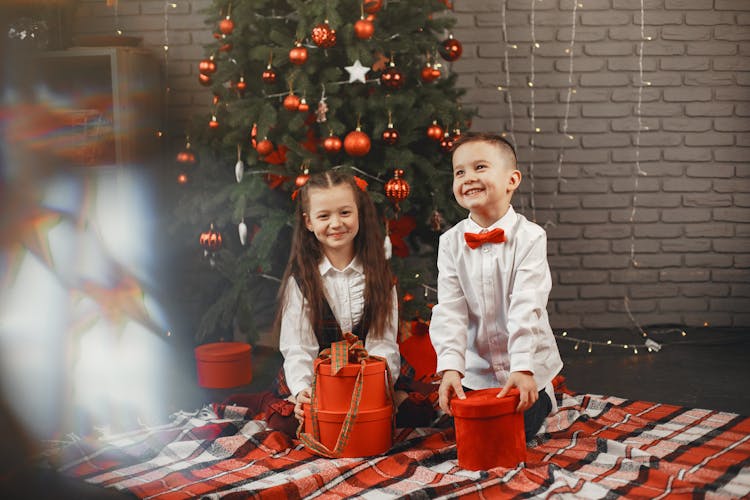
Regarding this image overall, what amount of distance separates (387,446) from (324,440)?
185mm

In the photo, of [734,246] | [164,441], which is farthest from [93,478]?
[734,246]

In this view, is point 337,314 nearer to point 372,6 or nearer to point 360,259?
point 360,259

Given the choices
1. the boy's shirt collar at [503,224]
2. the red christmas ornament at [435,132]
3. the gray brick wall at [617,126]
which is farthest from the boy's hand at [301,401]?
the gray brick wall at [617,126]

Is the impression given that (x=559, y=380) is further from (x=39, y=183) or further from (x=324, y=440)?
(x=39, y=183)

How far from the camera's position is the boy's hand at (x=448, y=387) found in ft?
6.99

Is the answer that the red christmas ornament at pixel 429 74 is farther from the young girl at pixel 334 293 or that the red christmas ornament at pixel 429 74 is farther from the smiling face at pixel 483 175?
the smiling face at pixel 483 175

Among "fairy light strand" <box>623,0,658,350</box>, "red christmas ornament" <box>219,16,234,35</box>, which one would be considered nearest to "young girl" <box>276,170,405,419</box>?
"red christmas ornament" <box>219,16,234,35</box>

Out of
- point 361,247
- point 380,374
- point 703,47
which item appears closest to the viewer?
point 380,374

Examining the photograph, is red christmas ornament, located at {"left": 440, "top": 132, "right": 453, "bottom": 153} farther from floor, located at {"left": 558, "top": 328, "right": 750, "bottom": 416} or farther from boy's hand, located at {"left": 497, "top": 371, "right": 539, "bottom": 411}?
boy's hand, located at {"left": 497, "top": 371, "right": 539, "bottom": 411}

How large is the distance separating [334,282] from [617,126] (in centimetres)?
224

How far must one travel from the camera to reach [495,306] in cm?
226

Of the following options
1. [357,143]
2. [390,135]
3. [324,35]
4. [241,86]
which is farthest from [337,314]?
[241,86]

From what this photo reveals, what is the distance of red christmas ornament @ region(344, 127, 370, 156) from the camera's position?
2.92 meters

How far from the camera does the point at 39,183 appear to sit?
3.41 meters
